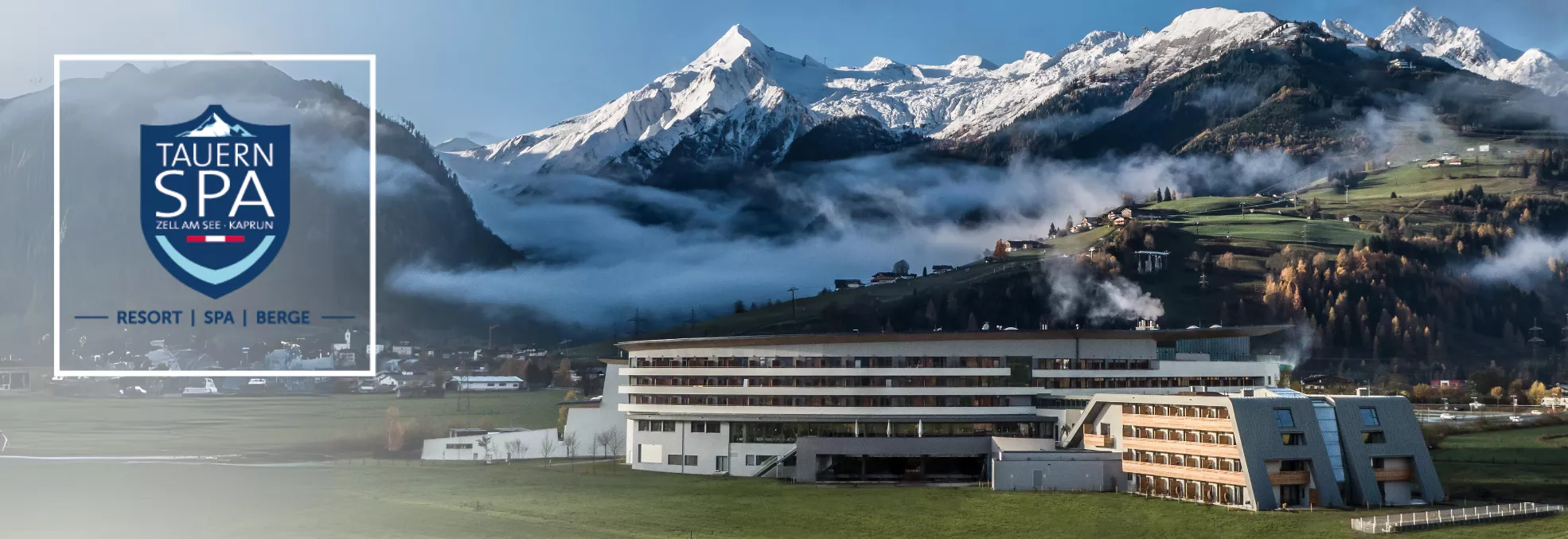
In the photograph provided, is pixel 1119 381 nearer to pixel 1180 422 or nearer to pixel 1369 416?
pixel 1180 422

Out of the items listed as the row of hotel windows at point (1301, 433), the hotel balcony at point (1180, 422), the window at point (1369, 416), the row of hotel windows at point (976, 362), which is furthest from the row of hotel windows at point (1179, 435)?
the row of hotel windows at point (976, 362)

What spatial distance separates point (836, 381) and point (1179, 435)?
108ft

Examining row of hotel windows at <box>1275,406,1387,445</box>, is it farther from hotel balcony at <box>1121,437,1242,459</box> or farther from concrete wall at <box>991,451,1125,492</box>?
concrete wall at <box>991,451,1125,492</box>

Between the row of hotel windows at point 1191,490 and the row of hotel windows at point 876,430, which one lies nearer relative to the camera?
the row of hotel windows at point 1191,490

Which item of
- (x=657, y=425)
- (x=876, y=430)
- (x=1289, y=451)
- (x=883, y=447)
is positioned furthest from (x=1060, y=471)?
(x=657, y=425)

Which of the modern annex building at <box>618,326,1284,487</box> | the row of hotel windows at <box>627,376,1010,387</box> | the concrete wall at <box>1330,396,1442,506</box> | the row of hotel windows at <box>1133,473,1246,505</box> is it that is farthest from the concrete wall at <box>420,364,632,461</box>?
the concrete wall at <box>1330,396,1442,506</box>

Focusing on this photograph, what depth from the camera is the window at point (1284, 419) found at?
89812 millimetres

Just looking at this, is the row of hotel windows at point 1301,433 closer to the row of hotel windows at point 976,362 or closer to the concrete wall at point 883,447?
the row of hotel windows at point 976,362

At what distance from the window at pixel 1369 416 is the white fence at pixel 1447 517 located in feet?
26.3

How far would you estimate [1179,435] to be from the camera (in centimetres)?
9500

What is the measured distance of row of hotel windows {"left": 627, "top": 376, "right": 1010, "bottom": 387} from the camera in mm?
115625

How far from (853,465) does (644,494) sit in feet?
69.7

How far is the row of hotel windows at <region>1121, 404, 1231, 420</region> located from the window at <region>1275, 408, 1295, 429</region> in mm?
3582

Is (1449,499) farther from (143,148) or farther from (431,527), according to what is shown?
(143,148)
